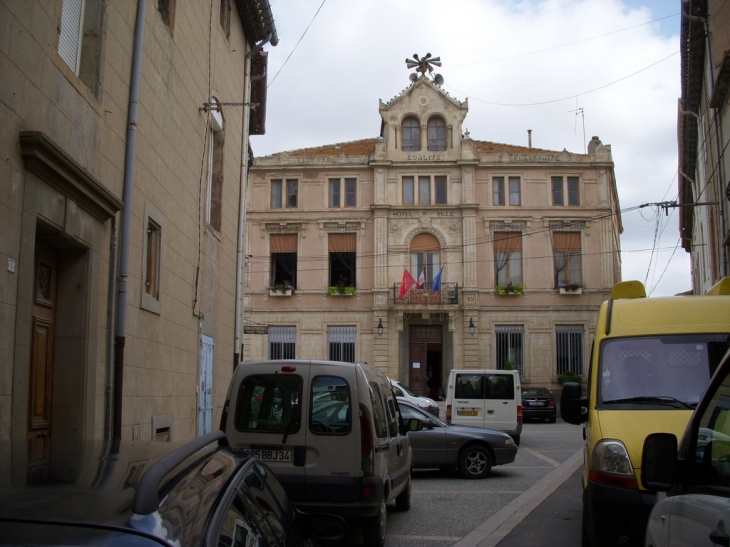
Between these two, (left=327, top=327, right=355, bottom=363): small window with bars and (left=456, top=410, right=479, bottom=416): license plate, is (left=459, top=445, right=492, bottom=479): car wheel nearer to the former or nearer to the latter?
(left=456, top=410, right=479, bottom=416): license plate

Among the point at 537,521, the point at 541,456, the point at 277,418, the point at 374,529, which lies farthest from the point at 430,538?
the point at 541,456

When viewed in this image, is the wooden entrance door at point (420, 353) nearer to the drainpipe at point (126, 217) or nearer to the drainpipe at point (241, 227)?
the drainpipe at point (241, 227)

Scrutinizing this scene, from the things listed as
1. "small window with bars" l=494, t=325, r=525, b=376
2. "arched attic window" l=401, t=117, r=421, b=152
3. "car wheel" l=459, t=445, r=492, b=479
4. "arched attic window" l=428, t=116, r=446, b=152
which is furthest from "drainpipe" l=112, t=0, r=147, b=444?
"arched attic window" l=428, t=116, r=446, b=152

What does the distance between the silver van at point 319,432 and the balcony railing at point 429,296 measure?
31.5 m

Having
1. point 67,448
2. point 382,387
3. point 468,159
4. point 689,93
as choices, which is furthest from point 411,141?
point 67,448

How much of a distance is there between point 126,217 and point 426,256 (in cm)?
3177

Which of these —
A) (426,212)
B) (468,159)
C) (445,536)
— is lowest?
(445,536)

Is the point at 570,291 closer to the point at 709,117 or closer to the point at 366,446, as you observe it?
the point at 709,117

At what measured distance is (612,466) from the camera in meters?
6.45

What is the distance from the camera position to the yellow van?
6336mm

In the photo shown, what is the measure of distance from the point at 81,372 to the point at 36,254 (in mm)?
1482

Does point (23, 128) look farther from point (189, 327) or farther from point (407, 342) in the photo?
point (407, 342)

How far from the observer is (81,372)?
9133mm

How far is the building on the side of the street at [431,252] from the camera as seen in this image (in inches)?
1599
